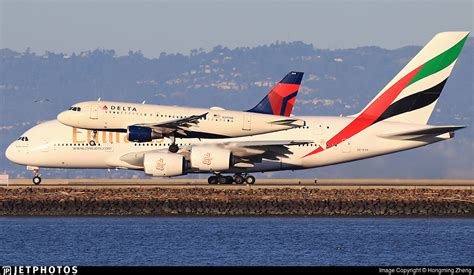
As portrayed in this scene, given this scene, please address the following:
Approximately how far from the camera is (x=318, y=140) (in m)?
90.8

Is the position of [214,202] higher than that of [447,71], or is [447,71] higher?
[447,71]

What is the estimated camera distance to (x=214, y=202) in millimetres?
73062

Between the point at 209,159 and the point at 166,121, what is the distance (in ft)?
12.9

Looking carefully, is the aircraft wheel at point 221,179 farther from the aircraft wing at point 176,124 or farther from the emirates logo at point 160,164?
the aircraft wing at point 176,124

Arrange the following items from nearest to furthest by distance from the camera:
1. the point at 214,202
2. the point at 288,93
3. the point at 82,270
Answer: the point at 82,270, the point at 214,202, the point at 288,93

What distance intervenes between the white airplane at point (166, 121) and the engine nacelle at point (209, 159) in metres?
1.17

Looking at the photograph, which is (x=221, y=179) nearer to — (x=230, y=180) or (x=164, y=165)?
(x=230, y=180)

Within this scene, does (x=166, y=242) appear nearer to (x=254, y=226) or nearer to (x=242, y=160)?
(x=254, y=226)

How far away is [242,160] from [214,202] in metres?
17.4

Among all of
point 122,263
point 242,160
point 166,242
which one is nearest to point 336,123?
point 242,160

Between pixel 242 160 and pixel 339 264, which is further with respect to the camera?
pixel 242 160

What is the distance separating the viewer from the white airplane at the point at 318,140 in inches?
3558

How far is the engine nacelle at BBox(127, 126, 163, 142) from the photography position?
3356 inches

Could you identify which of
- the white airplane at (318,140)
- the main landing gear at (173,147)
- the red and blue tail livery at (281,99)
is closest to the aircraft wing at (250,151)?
the white airplane at (318,140)
